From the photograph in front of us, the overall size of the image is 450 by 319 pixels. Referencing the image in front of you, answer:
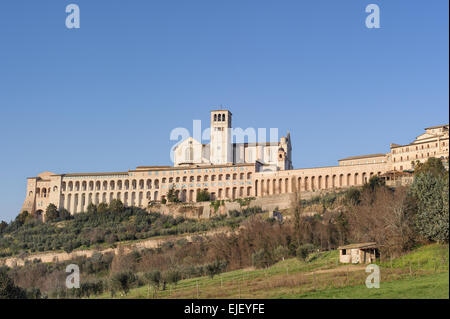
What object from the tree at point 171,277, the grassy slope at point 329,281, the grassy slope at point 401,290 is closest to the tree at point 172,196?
the grassy slope at point 329,281

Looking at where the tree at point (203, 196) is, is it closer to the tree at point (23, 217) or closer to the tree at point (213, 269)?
the tree at point (23, 217)

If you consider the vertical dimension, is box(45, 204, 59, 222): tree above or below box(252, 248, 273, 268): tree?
above

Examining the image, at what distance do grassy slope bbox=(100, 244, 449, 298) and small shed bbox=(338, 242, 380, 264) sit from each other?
2.71ft

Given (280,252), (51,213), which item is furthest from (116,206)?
A: (280,252)

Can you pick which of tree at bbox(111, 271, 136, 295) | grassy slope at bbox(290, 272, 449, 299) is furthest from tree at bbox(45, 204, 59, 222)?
grassy slope at bbox(290, 272, 449, 299)

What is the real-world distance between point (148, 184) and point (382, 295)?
2432 inches

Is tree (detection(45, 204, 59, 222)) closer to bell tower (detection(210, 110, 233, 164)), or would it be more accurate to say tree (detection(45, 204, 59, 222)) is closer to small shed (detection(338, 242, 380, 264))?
bell tower (detection(210, 110, 233, 164))

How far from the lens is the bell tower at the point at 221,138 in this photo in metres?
87.5

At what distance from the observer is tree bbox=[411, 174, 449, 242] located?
110 ft

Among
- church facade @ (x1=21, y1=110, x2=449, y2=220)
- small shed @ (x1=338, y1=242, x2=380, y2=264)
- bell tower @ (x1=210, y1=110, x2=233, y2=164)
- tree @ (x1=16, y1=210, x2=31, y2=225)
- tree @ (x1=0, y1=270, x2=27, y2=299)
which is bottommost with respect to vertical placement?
tree @ (x1=0, y1=270, x2=27, y2=299)

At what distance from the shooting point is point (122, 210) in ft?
247

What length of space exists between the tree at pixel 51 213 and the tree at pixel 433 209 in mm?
52875
